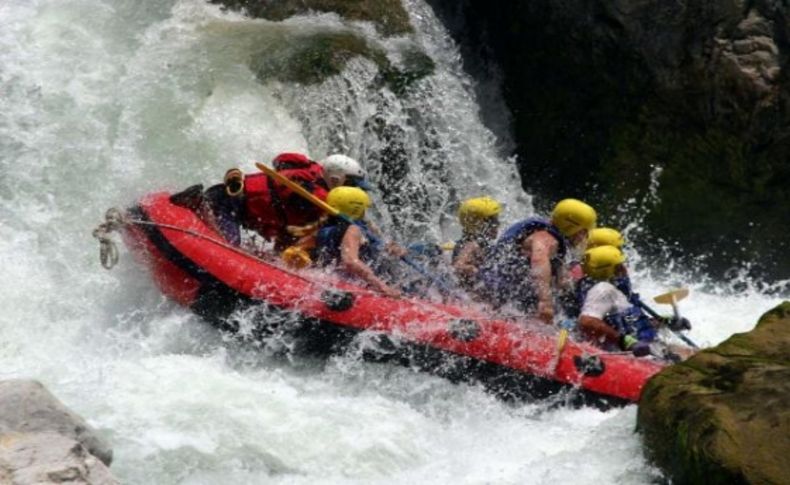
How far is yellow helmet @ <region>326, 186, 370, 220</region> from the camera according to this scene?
24.8 feet

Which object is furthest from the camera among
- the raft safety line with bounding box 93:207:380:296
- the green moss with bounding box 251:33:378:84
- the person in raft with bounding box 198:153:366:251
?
the green moss with bounding box 251:33:378:84

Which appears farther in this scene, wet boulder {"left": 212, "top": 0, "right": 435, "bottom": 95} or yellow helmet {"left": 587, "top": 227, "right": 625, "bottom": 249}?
wet boulder {"left": 212, "top": 0, "right": 435, "bottom": 95}

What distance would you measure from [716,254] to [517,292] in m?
3.62

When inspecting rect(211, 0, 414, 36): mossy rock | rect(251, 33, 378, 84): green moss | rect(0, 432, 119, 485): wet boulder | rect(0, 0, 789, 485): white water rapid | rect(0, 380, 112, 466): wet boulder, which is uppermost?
rect(211, 0, 414, 36): mossy rock

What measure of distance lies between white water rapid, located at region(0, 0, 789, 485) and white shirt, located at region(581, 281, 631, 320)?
0.73 m

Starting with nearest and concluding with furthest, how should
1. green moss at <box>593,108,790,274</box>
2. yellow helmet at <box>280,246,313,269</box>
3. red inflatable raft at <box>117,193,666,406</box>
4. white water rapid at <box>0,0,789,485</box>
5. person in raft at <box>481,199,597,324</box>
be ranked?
1. white water rapid at <box>0,0,789,485</box>
2. red inflatable raft at <box>117,193,666,406</box>
3. person in raft at <box>481,199,597,324</box>
4. yellow helmet at <box>280,246,313,269</box>
5. green moss at <box>593,108,790,274</box>

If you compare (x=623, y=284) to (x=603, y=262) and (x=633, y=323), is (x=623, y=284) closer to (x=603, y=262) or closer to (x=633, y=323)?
(x=603, y=262)

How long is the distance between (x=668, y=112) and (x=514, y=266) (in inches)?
135

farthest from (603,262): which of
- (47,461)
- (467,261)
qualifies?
(47,461)

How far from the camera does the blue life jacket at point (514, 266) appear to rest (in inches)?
282

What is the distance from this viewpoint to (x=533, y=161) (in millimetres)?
10633

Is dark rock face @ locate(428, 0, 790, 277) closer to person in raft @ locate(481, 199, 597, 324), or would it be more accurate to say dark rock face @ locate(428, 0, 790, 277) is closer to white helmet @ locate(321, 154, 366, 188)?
white helmet @ locate(321, 154, 366, 188)

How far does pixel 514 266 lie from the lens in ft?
23.8

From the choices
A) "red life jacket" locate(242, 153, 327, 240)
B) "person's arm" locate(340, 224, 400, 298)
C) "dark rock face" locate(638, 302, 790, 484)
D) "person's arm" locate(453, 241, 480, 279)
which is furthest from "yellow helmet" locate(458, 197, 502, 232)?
"dark rock face" locate(638, 302, 790, 484)
